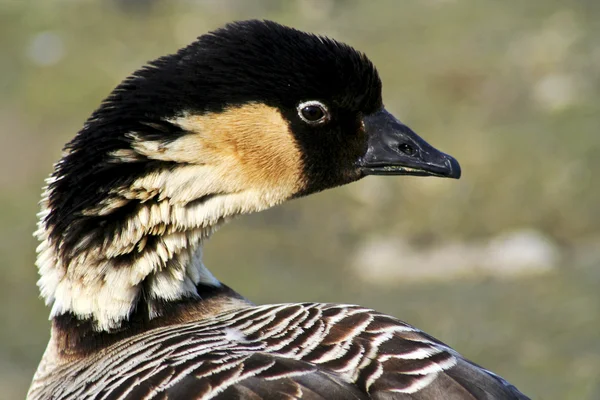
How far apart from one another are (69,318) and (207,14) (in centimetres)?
1204

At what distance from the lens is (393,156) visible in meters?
4.43

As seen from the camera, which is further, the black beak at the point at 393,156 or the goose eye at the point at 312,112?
the black beak at the point at 393,156

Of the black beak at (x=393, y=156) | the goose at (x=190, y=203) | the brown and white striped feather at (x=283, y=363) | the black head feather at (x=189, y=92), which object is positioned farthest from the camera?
the black beak at (x=393, y=156)

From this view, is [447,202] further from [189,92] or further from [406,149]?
[189,92]

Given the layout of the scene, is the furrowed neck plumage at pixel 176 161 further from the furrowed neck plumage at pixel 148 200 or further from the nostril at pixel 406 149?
the nostril at pixel 406 149

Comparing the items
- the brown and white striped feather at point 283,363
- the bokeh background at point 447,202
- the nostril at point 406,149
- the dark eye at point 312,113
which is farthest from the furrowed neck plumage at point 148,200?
the bokeh background at point 447,202

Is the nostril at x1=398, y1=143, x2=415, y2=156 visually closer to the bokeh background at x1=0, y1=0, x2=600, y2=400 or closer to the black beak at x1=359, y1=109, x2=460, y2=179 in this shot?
the black beak at x1=359, y1=109, x2=460, y2=179

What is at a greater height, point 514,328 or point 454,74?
point 454,74

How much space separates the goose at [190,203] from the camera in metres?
3.79

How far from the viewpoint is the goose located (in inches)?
149

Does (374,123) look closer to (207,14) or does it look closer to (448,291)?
(448,291)

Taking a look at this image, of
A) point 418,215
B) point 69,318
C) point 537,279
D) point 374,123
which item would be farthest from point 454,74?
point 69,318

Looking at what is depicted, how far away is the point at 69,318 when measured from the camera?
13.7 feet

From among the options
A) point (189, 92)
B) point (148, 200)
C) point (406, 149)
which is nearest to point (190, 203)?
point (148, 200)
